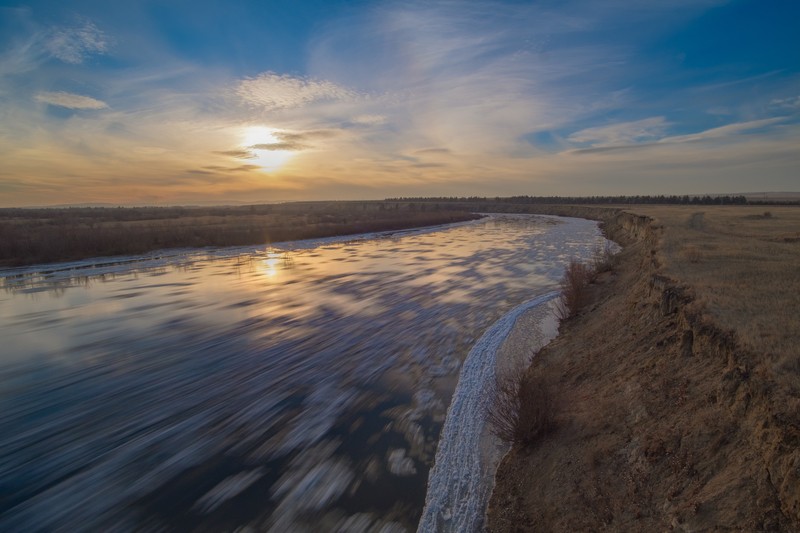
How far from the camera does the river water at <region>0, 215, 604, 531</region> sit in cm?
597

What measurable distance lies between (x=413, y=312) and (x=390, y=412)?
7.28 meters

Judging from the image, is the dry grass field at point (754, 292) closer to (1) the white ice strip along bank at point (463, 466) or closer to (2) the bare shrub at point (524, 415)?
(2) the bare shrub at point (524, 415)

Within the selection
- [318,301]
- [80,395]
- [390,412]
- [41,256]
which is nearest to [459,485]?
[390,412]

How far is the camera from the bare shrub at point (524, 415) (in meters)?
6.29

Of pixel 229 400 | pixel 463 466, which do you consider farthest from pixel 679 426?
pixel 229 400

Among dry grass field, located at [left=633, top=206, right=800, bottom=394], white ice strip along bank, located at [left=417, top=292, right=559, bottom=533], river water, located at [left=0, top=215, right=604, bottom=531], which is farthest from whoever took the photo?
river water, located at [left=0, top=215, right=604, bottom=531]

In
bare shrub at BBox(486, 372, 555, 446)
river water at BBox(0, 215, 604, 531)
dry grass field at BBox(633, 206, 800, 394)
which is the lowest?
river water at BBox(0, 215, 604, 531)

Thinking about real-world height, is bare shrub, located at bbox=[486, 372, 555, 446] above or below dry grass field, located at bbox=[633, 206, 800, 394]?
below

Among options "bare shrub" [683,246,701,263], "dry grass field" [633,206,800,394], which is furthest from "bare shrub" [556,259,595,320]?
"bare shrub" [683,246,701,263]

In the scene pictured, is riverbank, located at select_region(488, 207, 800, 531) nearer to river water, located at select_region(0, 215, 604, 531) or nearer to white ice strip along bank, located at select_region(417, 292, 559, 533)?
white ice strip along bank, located at select_region(417, 292, 559, 533)

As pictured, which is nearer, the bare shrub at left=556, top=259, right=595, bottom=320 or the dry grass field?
the dry grass field

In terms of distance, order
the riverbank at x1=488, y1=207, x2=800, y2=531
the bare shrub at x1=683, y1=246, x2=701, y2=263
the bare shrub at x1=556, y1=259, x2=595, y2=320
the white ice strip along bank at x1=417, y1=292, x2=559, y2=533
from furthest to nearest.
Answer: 1. the bare shrub at x1=556, y1=259, x2=595, y2=320
2. the bare shrub at x1=683, y1=246, x2=701, y2=263
3. the white ice strip along bank at x1=417, y1=292, x2=559, y2=533
4. the riverbank at x1=488, y1=207, x2=800, y2=531

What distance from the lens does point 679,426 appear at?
4910 mm

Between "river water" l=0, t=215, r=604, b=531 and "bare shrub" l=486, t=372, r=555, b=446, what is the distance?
1302 millimetres
